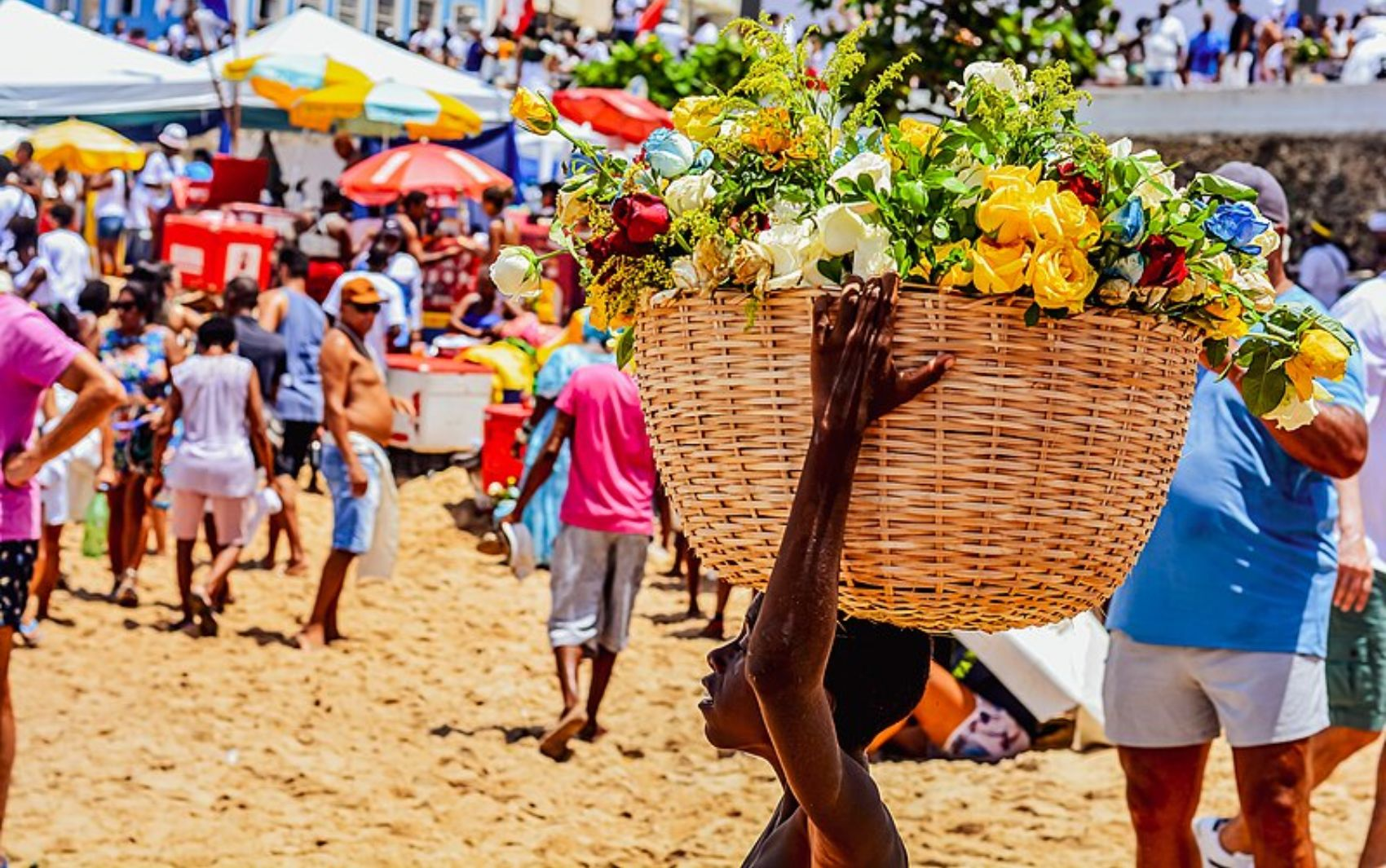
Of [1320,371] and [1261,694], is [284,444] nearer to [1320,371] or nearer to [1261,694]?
[1261,694]

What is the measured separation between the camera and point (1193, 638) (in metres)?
4.25

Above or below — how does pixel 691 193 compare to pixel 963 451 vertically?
above

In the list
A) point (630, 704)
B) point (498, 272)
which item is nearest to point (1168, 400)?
point (498, 272)

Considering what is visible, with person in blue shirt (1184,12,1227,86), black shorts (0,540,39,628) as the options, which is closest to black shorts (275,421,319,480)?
black shorts (0,540,39,628)

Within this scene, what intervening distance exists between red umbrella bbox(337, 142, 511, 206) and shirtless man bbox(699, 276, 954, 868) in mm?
13705

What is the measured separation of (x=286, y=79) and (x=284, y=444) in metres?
7.03

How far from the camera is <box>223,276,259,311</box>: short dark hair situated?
10250mm

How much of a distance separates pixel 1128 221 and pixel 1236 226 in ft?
0.70

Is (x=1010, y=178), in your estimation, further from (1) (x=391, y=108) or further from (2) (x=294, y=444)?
(1) (x=391, y=108)

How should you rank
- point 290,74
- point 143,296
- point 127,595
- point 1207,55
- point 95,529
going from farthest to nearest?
point 1207,55 → point 290,74 → point 95,529 → point 127,595 → point 143,296

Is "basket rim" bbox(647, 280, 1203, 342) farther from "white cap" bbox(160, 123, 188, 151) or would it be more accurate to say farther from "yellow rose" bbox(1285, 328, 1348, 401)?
"white cap" bbox(160, 123, 188, 151)

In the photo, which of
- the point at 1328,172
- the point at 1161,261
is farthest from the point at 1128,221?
the point at 1328,172

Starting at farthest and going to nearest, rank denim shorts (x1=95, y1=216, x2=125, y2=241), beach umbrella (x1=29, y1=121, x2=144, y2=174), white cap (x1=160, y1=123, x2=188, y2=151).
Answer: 1. white cap (x1=160, y1=123, x2=188, y2=151)
2. denim shorts (x1=95, y1=216, x2=125, y2=241)
3. beach umbrella (x1=29, y1=121, x2=144, y2=174)

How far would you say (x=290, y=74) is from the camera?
55.5 feet
